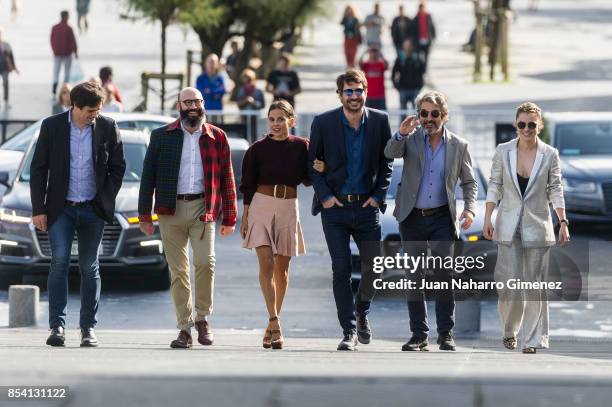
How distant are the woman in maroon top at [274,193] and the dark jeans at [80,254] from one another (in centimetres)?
100

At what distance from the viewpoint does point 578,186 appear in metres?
18.3

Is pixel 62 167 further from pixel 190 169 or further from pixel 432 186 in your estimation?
pixel 432 186

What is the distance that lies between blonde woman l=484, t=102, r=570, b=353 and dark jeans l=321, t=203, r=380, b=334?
2.49 feet

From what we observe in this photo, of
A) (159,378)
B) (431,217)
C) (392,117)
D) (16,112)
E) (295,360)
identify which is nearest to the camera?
(159,378)

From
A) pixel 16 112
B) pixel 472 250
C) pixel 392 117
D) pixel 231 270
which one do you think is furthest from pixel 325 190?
pixel 16 112

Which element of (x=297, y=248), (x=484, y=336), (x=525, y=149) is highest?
(x=525, y=149)

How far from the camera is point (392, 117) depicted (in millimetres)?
25203

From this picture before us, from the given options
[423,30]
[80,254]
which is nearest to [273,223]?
[80,254]

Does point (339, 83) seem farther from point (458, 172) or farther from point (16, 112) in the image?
point (16, 112)

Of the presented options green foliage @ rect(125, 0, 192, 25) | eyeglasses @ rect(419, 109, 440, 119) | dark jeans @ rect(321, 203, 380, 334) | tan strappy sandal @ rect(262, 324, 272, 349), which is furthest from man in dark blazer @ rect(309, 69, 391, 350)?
green foliage @ rect(125, 0, 192, 25)

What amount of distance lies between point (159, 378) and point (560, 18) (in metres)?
50.4

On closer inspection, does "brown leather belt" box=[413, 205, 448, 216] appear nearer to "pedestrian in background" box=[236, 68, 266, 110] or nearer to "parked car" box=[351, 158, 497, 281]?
"parked car" box=[351, 158, 497, 281]

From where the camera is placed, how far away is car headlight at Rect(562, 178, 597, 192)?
1827 cm

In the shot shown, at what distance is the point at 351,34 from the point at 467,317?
26171mm
